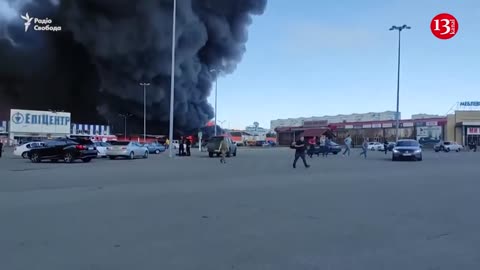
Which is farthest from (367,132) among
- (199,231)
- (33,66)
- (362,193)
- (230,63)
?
(199,231)

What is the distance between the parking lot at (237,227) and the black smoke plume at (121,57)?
147 feet

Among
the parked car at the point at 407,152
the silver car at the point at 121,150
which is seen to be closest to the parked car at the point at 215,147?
the silver car at the point at 121,150

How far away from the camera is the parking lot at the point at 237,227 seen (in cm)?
477

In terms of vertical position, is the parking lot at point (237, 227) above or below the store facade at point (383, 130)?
below

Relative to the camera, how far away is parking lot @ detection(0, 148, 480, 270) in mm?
4766

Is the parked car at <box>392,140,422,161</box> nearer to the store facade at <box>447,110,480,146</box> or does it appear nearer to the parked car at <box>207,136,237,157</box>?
the parked car at <box>207,136,237,157</box>

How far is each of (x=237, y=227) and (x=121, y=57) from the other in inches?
2086

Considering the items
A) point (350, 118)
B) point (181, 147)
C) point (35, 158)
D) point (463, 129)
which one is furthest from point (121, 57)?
point (350, 118)

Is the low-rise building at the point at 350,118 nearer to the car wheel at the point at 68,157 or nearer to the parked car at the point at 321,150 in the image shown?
the parked car at the point at 321,150

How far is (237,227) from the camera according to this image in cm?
639

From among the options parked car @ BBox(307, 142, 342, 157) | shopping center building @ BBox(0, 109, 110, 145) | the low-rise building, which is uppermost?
the low-rise building

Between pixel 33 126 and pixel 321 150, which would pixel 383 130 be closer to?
pixel 321 150

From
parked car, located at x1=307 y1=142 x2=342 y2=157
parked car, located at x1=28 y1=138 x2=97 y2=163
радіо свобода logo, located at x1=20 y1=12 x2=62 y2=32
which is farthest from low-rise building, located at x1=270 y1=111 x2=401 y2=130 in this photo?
parked car, located at x1=28 y1=138 x2=97 y2=163

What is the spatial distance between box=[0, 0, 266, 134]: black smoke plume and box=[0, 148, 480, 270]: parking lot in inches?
1767
